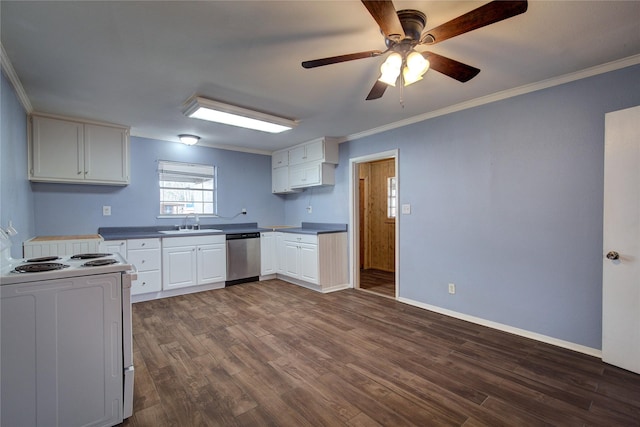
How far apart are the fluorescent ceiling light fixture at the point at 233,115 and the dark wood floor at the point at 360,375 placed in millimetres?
2255

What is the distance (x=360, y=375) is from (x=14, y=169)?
3411 mm

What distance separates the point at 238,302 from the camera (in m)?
3.87

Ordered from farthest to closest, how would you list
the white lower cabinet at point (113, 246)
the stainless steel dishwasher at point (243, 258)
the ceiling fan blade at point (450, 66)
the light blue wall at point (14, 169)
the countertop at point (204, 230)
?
the stainless steel dishwasher at point (243, 258) → the countertop at point (204, 230) → the white lower cabinet at point (113, 246) → the light blue wall at point (14, 169) → the ceiling fan blade at point (450, 66)

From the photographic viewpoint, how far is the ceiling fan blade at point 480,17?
4.26 ft

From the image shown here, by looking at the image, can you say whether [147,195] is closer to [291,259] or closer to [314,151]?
[291,259]

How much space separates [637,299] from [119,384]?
11.6 feet

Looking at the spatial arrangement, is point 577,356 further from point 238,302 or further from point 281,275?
point 281,275

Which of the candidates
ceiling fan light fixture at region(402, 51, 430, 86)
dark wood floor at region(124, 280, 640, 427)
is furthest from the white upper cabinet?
ceiling fan light fixture at region(402, 51, 430, 86)

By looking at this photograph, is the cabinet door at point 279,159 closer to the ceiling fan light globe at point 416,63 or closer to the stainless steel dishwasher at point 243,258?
the stainless steel dishwasher at point 243,258

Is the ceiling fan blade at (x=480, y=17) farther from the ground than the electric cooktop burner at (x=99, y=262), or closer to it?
farther from the ground

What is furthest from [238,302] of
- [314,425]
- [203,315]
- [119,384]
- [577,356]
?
[577,356]

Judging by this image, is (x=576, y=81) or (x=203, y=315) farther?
(x=203, y=315)

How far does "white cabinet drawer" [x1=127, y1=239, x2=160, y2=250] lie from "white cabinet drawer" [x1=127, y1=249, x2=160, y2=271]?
0.16ft

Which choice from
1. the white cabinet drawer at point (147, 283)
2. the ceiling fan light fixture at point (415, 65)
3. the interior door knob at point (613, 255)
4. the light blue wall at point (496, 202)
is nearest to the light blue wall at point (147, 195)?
the light blue wall at point (496, 202)
